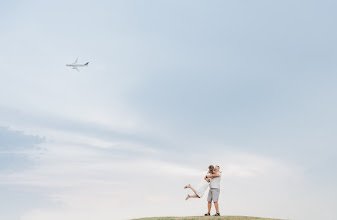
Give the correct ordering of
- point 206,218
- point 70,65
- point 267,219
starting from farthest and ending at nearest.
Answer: point 70,65 < point 267,219 < point 206,218

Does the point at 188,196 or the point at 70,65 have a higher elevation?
the point at 70,65

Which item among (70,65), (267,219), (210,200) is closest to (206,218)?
(210,200)

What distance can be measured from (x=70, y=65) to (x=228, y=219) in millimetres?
82486

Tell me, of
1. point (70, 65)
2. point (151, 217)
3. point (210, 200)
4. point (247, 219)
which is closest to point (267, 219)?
point (247, 219)

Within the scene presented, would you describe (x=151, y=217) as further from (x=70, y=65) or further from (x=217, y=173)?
(x=70, y=65)

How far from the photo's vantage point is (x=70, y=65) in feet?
341

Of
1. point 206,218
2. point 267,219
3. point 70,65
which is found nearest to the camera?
point 206,218

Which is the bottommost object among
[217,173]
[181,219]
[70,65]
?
[181,219]

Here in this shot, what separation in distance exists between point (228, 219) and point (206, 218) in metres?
1.57

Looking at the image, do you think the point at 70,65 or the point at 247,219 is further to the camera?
the point at 70,65

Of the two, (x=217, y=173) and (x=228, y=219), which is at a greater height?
(x=217, y=173)

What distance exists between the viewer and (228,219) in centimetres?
2895

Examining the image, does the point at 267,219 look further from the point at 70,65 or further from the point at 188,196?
the point at 70,65

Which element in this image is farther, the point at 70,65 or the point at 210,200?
the point at 70,65
